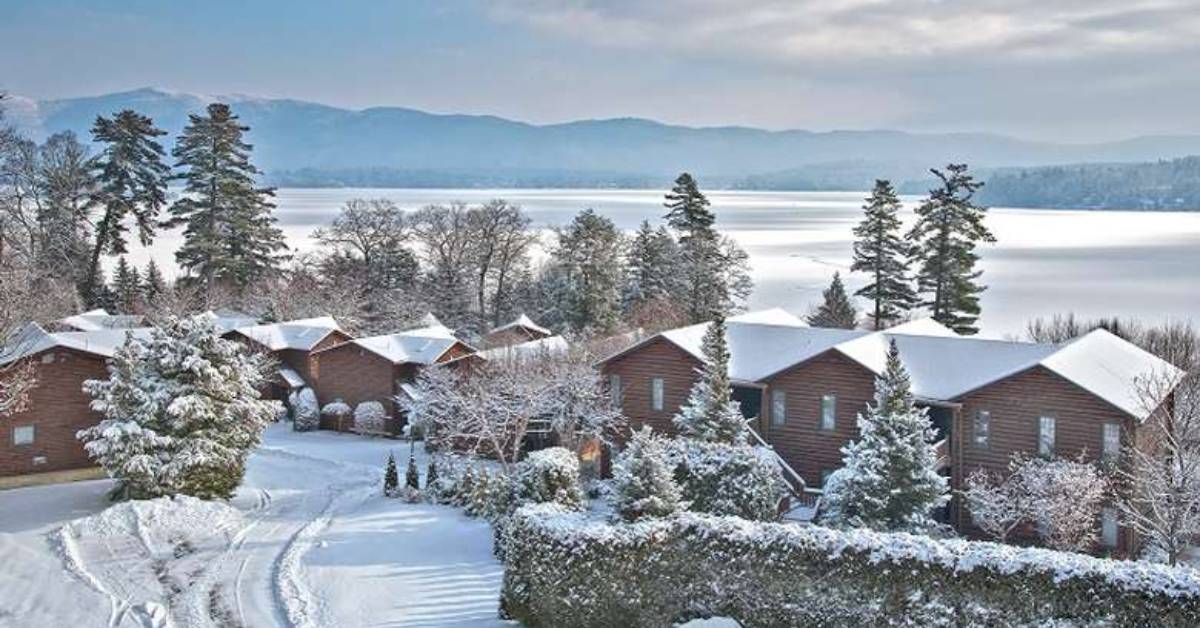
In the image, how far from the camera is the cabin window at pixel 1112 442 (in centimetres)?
2688

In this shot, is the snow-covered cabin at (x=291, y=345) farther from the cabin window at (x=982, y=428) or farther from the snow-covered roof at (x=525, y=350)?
the cabin window at (x=982, y=428)

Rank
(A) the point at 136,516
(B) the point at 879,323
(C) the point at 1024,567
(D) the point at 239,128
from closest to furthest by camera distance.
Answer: (C) the point at 1024,567, (A) the point at 136,516, (B) the point at 879,323, (D) the point at 239,128

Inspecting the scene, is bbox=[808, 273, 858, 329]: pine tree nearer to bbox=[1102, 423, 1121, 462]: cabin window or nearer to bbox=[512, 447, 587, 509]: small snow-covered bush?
bbox=[1102, 423, 1121, 462]: cabin window

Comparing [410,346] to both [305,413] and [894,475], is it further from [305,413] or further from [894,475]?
[894,475]

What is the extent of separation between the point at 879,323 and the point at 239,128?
38.8 m

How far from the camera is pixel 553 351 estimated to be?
129 ft

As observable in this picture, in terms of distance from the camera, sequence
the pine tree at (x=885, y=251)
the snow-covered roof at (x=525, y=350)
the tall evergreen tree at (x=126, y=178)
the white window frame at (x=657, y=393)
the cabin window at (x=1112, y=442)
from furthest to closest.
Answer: the tall evergreen tree at (x=126, y=178) < the pine tree at (x=885, y=251) < the snow-covered roof at (x=525, y=350) < the white window frame at (x=657, y=393) < the cabin window at (x=1112, y=442)

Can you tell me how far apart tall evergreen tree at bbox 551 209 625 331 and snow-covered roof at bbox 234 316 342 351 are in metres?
16.0

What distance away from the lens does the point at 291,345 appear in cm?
4700

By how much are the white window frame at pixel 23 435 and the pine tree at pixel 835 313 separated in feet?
136

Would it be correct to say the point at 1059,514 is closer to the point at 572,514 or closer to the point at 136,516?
the point at 572,514

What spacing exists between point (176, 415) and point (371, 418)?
1579 centimetres

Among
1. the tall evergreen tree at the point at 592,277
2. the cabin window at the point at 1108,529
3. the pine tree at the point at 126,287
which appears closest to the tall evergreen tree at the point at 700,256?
the tall evergreen tree at the point at 592,277

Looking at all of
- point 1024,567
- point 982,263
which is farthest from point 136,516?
point 982,263
